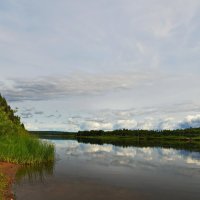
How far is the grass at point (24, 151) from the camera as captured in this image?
38.7 metres

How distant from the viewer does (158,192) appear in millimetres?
27312

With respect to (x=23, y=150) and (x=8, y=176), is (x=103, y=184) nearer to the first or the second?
(x=8, y=176)

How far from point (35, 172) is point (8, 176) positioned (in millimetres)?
5481

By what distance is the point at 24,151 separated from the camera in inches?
1575

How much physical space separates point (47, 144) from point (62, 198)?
Result: 2212 cm

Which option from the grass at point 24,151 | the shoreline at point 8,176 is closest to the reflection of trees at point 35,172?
the shoreline at point 8,176

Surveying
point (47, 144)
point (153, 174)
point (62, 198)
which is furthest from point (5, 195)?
point (47, 144)

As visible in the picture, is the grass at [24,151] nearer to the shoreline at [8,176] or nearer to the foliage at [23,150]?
the foliage at [23,150]

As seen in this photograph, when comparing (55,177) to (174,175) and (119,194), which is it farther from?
(174,175)

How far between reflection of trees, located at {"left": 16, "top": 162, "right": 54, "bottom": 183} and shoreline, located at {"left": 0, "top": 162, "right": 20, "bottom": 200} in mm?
601

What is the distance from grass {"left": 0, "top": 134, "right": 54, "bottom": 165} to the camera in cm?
3873

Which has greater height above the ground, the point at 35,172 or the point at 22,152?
the point at 22,152

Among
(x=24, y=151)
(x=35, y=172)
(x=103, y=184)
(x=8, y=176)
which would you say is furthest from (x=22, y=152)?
(x=103, y=184)

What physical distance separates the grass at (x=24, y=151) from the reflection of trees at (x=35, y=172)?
1315 millimetres
